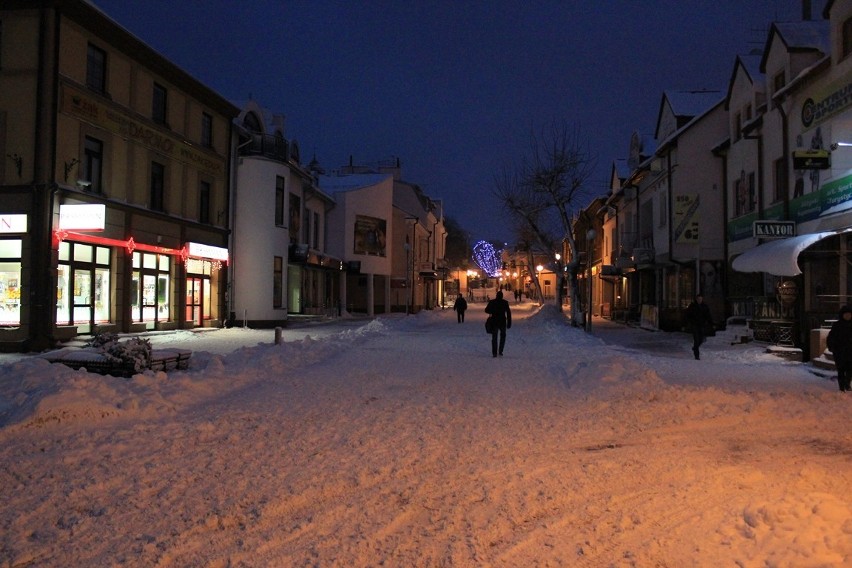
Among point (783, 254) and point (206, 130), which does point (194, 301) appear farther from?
point (783, 254)

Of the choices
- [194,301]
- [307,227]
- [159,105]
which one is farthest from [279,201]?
[159,105]

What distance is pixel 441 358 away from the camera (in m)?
16.0

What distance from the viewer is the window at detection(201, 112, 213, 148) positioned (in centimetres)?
2455

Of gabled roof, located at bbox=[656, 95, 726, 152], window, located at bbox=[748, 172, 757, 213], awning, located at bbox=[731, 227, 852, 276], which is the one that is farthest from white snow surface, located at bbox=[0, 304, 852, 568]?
gabled roof, located at bbox=[656, 95, 726, 152]

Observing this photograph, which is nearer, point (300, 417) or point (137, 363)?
point (300, 417)

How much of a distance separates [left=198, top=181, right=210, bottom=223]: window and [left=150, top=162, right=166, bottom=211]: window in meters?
2.49

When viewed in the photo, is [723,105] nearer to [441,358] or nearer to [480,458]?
[441,358]

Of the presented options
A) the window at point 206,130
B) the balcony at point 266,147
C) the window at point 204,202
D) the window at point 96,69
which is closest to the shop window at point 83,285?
the window at point 96,69

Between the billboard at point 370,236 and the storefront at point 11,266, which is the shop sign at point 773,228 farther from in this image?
the billboard at point 370,236

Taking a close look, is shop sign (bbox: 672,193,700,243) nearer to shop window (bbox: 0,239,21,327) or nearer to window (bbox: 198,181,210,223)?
window (bbox: 198,181,210,223)

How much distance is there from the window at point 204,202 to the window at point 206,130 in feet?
4.84

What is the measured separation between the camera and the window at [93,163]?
18234mm

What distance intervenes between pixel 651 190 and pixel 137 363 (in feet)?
80.0

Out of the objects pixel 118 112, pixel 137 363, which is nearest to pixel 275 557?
pixel 137 363
